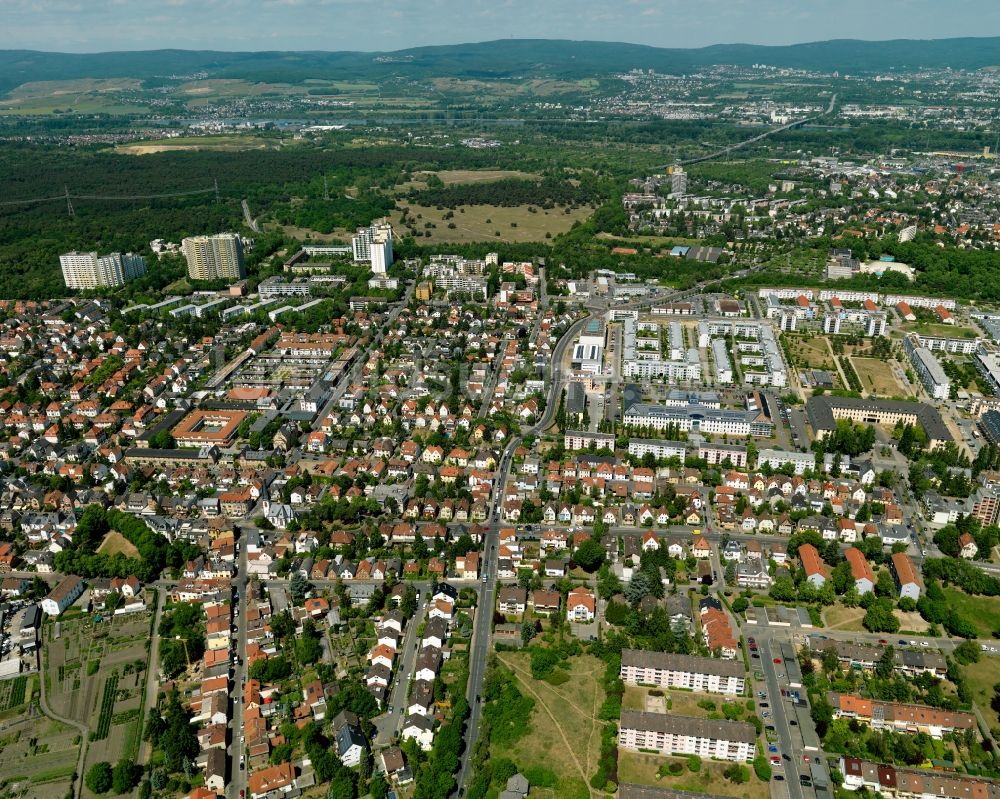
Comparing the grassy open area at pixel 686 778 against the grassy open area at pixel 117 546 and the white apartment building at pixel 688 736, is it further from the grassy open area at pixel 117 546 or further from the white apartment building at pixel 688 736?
the grassy open area at pixel 117 546

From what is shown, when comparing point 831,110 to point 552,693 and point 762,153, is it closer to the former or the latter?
point 762,153

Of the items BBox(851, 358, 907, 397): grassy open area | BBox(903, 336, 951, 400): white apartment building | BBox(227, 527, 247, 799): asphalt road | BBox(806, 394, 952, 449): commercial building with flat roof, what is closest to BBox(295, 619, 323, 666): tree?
BBox(227, 527, 247, 799): asphalt road

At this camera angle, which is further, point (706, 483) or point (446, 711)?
point (706, 483)

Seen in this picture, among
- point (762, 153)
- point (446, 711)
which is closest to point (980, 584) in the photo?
point (446, 711)

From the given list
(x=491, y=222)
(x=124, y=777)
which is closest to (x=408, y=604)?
(x=124, y=777)

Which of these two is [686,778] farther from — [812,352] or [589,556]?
[812,352]

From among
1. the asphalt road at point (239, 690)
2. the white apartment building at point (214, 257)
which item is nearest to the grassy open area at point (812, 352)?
the asphalt road at point (239, 690)
